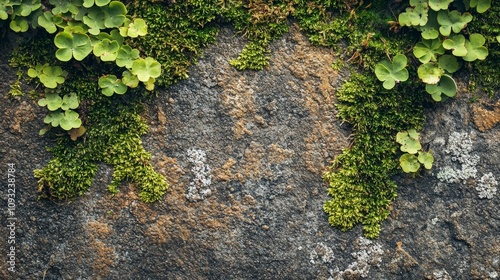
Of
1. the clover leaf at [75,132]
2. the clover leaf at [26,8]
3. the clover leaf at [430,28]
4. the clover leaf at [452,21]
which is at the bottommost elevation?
the clover leaf at [75,132]

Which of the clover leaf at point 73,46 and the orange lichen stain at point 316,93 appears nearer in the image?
the clover leaf at point 73,46

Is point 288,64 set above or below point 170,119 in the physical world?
above

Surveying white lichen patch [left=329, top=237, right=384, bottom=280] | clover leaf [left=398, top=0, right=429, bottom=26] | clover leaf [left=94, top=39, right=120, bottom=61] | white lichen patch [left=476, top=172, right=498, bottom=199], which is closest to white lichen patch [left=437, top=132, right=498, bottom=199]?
white lichen patch [left=476, top=172, right=498, bottom=199]

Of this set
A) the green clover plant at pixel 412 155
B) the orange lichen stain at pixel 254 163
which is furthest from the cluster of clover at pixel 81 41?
the green clover plant at pixel 412 155

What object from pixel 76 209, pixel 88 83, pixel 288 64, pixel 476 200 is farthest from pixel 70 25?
pixel 476 200

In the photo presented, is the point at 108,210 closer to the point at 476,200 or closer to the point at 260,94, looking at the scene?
the point at 260,94

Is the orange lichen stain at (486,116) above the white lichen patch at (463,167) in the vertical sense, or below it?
above

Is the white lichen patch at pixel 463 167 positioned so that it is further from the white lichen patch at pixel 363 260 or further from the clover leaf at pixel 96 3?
the clover leaf at pixel 96 3
